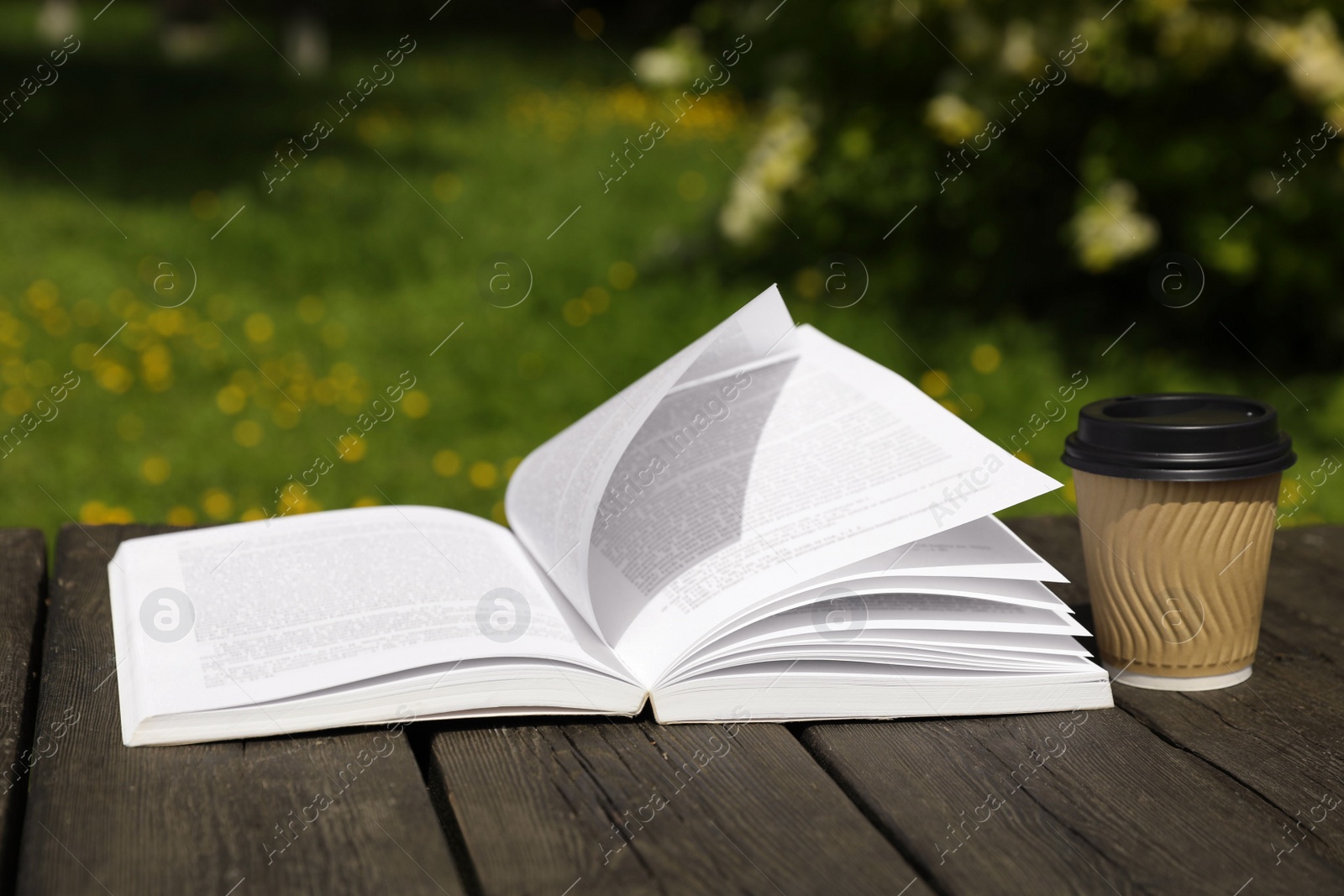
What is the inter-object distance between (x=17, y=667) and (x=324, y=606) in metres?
0.28

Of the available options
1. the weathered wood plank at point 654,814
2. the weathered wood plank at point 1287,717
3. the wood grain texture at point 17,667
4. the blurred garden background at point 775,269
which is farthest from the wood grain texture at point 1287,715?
the blurred garden background at point 775,269

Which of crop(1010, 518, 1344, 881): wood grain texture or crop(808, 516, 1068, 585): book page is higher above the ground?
crop(808, 516, 1068, 585): book page

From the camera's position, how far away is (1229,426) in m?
1.04

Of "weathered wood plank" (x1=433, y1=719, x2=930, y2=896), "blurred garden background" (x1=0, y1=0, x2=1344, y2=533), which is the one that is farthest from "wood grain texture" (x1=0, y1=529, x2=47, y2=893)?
"blurred garden background" (x1=0, y1=0, x2=1344, y2=533)

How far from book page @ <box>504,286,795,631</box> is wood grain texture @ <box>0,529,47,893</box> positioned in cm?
45

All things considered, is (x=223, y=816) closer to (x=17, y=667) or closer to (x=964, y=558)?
(x=17, y=667)

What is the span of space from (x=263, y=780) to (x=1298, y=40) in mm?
3097

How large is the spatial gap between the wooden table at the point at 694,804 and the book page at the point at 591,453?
0.51 feet

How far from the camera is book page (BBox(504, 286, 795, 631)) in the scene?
107cm

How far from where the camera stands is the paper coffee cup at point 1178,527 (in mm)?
1051

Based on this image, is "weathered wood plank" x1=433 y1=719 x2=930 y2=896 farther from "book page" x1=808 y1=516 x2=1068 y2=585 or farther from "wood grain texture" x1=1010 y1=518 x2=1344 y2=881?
"wood grain texture" x1=1010 y1=518 x2=1344 y2=881

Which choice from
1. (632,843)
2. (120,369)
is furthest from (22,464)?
(632,843)

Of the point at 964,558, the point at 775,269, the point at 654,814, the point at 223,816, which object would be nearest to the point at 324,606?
the point at 223,816

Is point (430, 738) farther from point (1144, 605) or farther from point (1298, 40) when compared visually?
point (1298, 40)
